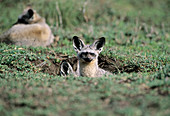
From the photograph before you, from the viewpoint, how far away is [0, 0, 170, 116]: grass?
360 centimetres

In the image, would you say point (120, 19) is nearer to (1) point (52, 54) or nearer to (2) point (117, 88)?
(1) point (52, 54)

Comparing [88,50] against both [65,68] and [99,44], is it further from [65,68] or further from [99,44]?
[65,68]

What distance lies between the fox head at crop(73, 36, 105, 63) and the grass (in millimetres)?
838

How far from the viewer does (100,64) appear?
7.45 m

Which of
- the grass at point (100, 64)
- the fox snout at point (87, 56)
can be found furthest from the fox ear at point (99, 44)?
the grass at point (100, 64)

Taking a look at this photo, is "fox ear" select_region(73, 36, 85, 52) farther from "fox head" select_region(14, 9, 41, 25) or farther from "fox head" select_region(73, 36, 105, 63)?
"fox head" select_region(14, 9, 41, 25)

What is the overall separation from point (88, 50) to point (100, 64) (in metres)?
1.58

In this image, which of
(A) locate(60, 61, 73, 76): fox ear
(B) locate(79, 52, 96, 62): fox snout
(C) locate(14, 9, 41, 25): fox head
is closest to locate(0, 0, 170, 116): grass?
(A) locate(60, 61, 73, 76): fox ear

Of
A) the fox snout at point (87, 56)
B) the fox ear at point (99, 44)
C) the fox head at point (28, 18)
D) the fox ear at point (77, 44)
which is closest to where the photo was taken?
the fox snout at point (87, 56)

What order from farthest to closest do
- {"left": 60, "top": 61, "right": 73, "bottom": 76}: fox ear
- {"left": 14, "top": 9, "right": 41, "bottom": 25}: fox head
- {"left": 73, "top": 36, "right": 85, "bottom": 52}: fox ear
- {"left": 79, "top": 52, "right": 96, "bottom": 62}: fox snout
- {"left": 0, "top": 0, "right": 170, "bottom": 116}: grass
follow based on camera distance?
{"left": 14, "top": 9, "right": 41, "bottom": 25}: fox head
{"left": 60, "top": 61, "right": 73, "bottom": 76}: fox ear
{"left": 73, "top": 36, "right": 85, "bottom": 52}: fox ear
{"left": 79, "top": 52, "right": 96, "bottom": 62}: fox snout
{"left": 0, "top": 0, "right": 170, "bottom": 116}: grass

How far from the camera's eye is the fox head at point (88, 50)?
587 cm

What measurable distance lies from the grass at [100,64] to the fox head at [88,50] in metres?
0.84

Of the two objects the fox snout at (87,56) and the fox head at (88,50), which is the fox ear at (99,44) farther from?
the fox snout at (87,56)

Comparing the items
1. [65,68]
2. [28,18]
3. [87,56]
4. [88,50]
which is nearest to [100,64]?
[65,68]
